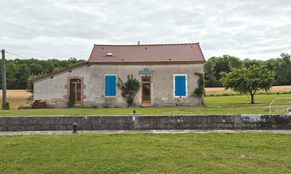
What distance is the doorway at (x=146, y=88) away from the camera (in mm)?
24703

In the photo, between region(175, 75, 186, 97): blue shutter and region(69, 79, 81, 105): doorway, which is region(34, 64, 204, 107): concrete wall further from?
region(69, 79, 81, 105): doorway

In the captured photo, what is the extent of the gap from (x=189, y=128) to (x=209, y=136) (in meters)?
1.17

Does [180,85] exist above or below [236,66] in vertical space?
below

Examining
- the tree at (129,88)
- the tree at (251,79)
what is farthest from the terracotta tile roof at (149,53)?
the tree at (251,79)

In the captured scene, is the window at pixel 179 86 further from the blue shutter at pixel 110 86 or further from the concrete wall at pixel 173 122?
→ the concrete wall at pixel 173 122

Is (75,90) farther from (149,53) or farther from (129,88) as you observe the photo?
(149,53)

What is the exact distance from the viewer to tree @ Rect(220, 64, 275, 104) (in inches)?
1003

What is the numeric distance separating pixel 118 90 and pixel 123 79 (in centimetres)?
87

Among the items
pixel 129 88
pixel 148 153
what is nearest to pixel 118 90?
pixel 129 88

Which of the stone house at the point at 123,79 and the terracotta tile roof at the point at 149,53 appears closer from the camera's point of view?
the stone house at the point at 123,79

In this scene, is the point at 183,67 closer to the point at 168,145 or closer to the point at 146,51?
the point at 146,51

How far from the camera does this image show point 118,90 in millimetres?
24672

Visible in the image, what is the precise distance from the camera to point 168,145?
6.50 m

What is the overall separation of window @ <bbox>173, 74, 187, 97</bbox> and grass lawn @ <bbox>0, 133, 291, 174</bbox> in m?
16.6
